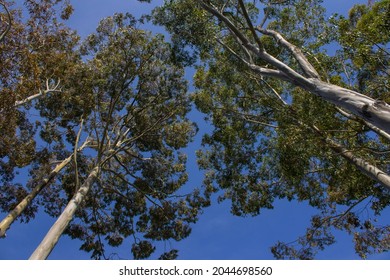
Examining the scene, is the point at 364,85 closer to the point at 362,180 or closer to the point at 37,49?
the point at 362,180

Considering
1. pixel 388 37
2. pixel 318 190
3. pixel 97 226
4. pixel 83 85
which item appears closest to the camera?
pixel 388 37

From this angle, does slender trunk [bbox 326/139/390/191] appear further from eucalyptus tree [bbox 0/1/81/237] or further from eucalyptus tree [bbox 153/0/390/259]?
eucalyptus tree [bbox 0/1/81/237]

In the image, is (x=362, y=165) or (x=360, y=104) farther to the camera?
(x=362, y=165)

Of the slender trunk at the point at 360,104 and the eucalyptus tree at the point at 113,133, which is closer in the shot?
the slender trunk at the point at 360,104

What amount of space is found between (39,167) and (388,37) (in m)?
13.5

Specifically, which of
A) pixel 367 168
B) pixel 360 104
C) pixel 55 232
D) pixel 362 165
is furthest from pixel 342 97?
pixel 55 232

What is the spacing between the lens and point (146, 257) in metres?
15.5

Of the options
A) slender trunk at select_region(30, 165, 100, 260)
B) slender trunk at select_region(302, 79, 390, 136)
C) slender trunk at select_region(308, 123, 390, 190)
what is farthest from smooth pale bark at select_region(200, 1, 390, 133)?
slender trunk at select_region(30, 165, 100, 260)

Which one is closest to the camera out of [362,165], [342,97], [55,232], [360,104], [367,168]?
[360,104]

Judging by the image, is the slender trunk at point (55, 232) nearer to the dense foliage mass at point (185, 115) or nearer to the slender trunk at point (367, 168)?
the dense foliage mass at point (185, 115)

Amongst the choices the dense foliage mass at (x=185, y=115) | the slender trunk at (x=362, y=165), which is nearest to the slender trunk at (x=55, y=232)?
the dense foliage mass at (x=185, y=115)

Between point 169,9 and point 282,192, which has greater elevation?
point 169,9

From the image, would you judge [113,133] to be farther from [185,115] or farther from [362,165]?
[362,165]

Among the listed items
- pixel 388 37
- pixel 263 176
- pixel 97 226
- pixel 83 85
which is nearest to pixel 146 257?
pixel 97 226
